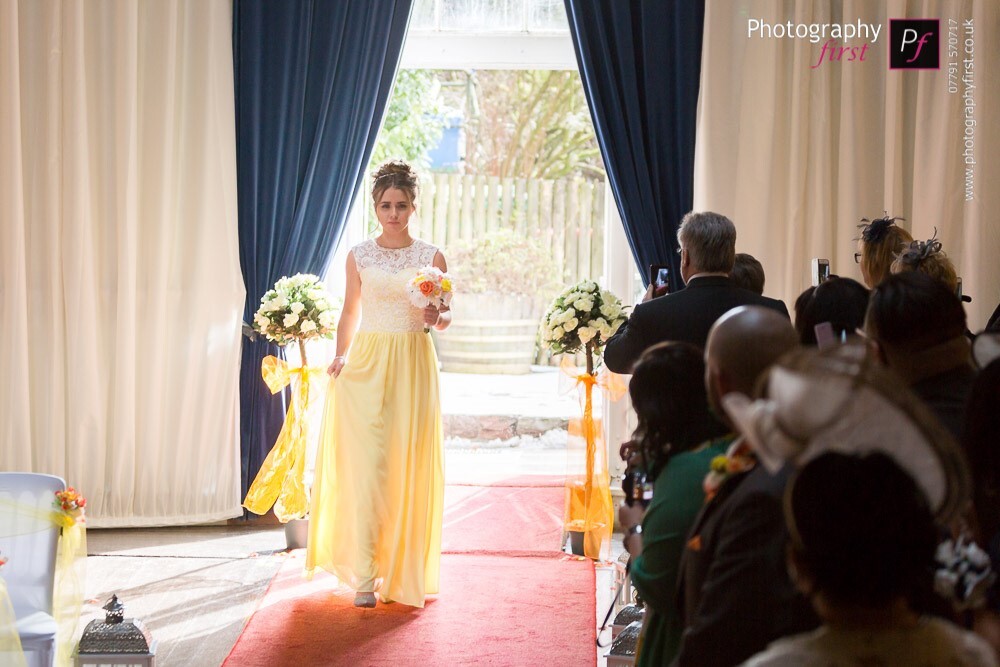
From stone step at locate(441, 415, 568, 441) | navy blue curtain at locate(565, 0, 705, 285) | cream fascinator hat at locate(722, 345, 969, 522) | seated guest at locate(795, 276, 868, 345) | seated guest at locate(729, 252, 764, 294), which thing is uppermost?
navy blue curtain at locate(565, 0, 705, 285)

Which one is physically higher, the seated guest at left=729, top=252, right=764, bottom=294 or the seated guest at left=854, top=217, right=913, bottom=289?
the seated guest at left=854, top=217, right=913, bottom=289

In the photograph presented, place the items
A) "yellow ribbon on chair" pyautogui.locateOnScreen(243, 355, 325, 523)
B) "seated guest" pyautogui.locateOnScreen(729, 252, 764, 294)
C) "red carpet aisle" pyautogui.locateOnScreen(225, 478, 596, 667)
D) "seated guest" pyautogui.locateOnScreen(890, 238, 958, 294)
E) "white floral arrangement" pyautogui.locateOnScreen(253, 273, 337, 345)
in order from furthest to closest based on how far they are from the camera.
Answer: "yellow ribbon on chair" pyautogui.locateOnScreen(243, 355, 325, 523) < "white floral arrangement" pyautogui.locateOnScreen(253, 273, 337, 345) < "red carpet aisle" pyautogui.locateOnScreen(225, 478, 596, 667) < "seated guest" pyautogui.locateOnScreen(729, 252, 764, 294) < "seated guest" pyautogui.locateOnScreen(890, 238, 958, 294)

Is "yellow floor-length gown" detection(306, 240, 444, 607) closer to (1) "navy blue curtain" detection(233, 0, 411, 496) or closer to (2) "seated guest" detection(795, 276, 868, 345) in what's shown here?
(1) "navy blue curtain" detection(233, 0, 411, 496)

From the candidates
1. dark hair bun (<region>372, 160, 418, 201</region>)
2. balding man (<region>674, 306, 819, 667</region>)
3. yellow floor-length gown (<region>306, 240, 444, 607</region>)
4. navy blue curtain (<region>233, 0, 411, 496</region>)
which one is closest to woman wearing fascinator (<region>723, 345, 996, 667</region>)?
balding man (<region>674, 306, 819, 667</region>)

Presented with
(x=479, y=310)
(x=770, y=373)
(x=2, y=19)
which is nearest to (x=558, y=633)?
(x=770, y=373)

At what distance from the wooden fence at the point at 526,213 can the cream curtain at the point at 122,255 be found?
2.70 metres

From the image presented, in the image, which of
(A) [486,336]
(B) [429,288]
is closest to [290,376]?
(B) [429,288]

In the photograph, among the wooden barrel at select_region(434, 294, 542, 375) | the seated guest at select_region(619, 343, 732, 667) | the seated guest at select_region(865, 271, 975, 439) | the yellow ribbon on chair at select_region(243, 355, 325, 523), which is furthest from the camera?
the wooden barrel at select_region(434, 294, 542, 375)

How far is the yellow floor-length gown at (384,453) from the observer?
484 cm

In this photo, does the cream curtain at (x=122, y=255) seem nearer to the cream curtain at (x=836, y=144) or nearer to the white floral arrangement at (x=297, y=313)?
the white floral arrangement at (x=297, y=313)

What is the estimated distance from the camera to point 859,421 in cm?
132

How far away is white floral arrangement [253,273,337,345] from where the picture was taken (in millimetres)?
5508

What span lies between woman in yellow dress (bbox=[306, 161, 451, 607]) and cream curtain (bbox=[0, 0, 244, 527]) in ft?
4.68

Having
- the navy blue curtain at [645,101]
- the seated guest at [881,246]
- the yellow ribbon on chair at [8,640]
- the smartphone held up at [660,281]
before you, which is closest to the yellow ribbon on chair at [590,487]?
the navy blue curtain at [645,101]
